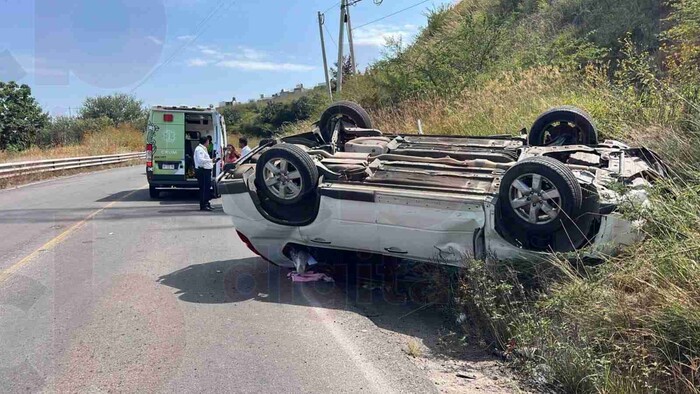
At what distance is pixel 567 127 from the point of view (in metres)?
7.43

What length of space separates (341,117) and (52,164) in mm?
20565

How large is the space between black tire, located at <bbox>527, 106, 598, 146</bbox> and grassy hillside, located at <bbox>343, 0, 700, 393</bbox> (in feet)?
2.88

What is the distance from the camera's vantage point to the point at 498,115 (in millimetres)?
13820

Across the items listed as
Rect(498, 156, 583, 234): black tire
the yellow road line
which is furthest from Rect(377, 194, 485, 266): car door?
the yellow road line

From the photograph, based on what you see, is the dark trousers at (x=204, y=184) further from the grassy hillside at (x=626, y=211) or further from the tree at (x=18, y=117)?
the tree at (x=18, y=117)

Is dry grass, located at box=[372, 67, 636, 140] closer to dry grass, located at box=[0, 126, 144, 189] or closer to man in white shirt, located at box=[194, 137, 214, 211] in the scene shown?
man in white shirt, located at box=[194, 137, 214, 211]

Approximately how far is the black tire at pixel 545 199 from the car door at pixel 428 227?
249 mm

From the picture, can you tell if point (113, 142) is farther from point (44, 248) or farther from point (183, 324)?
point (183, 324)

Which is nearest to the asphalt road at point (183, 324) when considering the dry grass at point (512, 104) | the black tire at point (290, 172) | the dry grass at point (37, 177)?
the black tire at point (290, 172)

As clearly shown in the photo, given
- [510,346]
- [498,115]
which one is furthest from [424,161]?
[498,115]

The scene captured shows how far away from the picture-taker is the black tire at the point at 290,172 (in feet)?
20.0

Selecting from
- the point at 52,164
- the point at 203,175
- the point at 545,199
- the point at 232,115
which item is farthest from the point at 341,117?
the point at 232,115

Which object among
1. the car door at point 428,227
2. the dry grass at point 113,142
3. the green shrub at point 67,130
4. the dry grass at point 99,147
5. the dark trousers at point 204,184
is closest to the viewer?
the car door at point 428,227

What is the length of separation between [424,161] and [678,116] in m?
3.91
